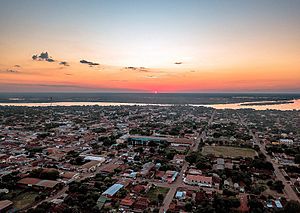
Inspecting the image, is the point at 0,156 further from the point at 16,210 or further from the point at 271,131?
the point at 271,131

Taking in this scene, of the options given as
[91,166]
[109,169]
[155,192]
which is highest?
[91,166]

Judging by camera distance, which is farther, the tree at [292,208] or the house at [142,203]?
the house at [142,203]

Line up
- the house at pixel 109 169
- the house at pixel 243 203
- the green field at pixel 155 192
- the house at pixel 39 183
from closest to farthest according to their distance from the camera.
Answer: the house at pixel 243 203 < the green field at pixel 155 192 < the house at pixel 39 183 < the house at pixel 109 169

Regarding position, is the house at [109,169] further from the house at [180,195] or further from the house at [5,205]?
the house at [5,205]

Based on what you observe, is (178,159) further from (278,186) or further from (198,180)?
(278,186)

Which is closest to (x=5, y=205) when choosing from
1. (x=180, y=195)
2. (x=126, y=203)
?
(x=126, y=203)

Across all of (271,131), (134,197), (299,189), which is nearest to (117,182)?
(134,197)

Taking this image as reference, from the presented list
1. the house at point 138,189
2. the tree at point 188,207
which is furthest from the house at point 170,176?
the tree at point 188,207
